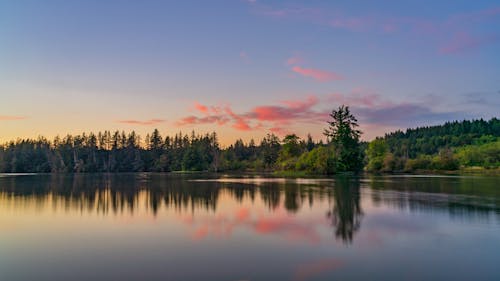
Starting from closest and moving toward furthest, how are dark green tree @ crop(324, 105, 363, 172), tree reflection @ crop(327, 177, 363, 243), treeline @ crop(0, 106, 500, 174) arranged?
tree reflection @ crop(327, 177, 363, 243)
dark green tree @ crop(324, 105, 363, 172)
treeline @ crop(0, 106, 500, 174)

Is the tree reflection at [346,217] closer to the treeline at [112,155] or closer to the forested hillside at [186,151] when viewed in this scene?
the forested hillside at [186,151]

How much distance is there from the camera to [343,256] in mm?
10500

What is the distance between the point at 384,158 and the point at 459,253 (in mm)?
77905

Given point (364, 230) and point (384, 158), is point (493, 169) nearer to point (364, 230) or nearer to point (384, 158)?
point (384, 158)

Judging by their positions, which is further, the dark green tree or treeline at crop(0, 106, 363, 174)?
treeline at crop(0, 106, 363, 174)

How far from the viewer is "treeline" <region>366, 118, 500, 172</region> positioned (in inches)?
3280

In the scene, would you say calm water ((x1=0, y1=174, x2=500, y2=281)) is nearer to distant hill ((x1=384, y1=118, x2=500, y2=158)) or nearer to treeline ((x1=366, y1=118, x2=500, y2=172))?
treeline ((x1=366, y1=118, x2=500, y2=172))

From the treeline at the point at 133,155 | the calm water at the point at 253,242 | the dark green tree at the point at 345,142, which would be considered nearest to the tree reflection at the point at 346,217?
the calm water at the point at 253,242

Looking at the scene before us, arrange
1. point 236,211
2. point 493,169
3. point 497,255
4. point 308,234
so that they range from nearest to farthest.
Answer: point 497,255 → point 308,234 → point 236,211 → point 493,169

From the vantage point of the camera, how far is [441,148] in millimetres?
134375

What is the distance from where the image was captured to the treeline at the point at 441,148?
273ft

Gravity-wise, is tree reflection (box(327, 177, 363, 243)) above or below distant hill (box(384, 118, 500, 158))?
below

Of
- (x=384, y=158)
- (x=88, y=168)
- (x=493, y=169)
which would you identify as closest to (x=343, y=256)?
(x=384, y=158)

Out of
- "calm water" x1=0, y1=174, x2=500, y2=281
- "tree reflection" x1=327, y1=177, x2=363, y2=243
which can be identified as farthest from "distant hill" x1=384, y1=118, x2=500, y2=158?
"calm water" x1=0, y1=174, x2=500, y2=281
